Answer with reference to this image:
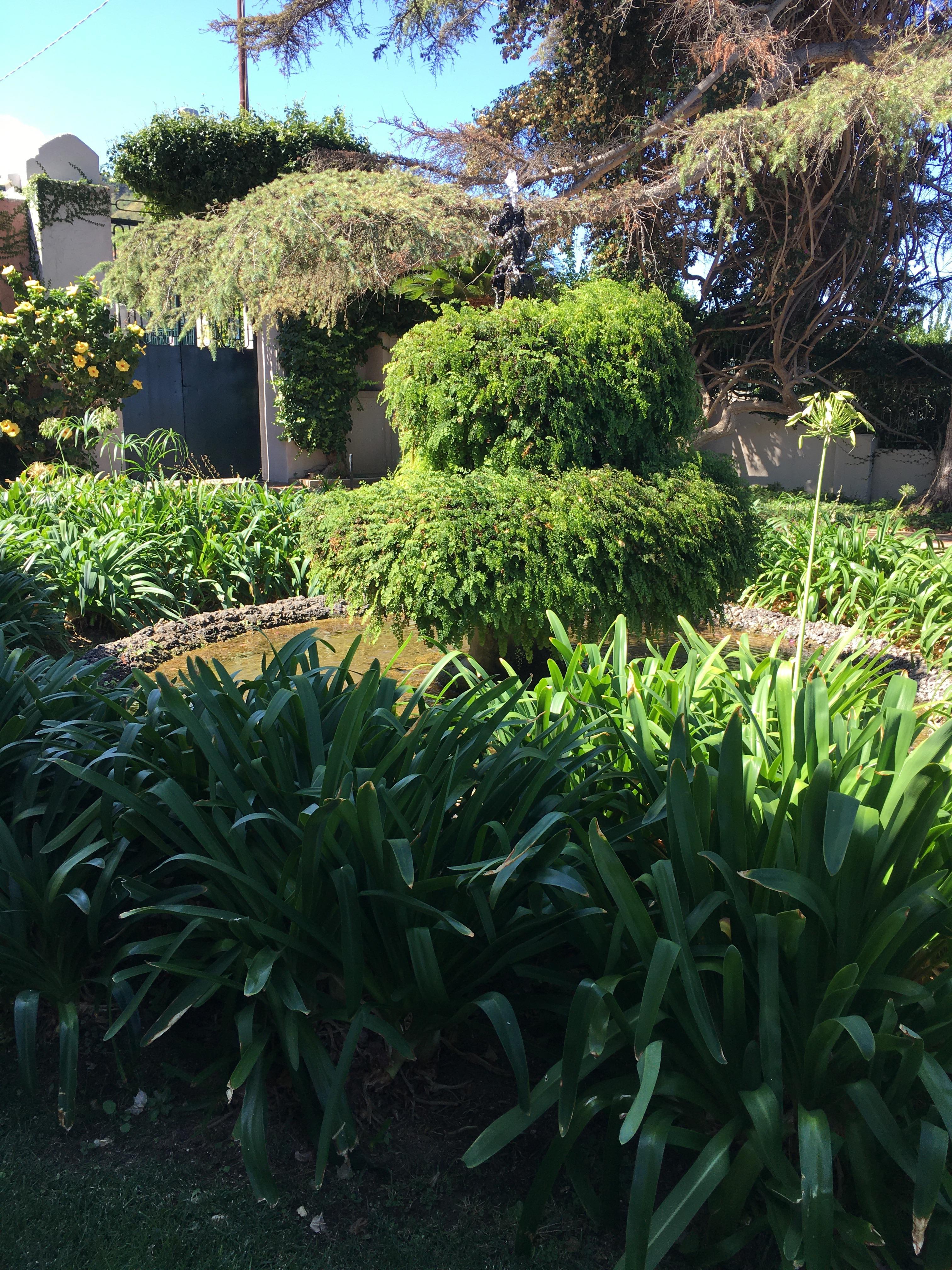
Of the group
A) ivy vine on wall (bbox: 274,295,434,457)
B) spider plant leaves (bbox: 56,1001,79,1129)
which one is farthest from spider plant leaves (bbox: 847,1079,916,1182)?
ivy vine on wall (bbox: 274,295,434,457)

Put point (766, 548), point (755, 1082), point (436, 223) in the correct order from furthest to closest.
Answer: point (436, 223) < point (766, 548) < point (755, 1082)

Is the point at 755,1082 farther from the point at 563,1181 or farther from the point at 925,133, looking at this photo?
the point at 925,133

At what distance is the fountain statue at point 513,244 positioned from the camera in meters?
4.79

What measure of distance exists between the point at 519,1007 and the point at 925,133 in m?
12.5

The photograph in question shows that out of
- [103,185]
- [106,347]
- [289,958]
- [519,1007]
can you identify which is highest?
[103,185]

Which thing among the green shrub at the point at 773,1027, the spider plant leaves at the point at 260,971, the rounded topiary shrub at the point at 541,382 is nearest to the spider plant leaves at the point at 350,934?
the spider plant leaves at the point at 260,971

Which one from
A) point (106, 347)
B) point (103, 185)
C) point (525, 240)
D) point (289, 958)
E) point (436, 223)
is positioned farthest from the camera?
point (103, 185)

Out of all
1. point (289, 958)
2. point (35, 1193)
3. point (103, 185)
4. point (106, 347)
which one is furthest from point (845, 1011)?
point (103, 185)

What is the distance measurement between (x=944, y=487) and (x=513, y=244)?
11.0m

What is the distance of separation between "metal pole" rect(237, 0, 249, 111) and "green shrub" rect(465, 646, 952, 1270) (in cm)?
1505

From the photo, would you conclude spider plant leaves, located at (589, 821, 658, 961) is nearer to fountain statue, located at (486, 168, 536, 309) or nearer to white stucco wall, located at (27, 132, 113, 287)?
fountain statue, located at (486, 168, 536, 309)

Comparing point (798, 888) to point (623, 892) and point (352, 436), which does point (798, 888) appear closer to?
point (623, 892)

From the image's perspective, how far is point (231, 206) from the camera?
11078mm

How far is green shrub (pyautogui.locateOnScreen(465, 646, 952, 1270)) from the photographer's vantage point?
5.35 feet
